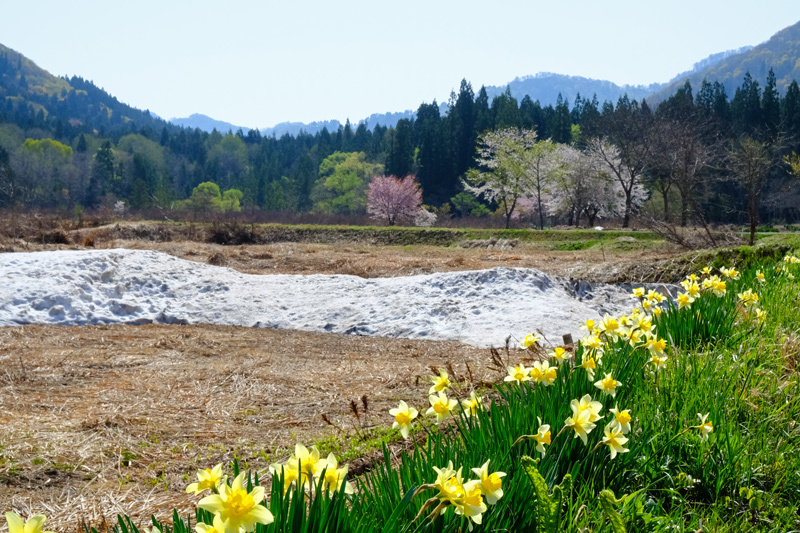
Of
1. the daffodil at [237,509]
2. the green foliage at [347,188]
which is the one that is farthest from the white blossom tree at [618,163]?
the daffodil at [237,509]

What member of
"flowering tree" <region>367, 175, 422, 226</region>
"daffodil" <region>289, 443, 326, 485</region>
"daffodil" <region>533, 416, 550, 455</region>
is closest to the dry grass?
"daffodil" <region>289, 443, 326, 485</region>

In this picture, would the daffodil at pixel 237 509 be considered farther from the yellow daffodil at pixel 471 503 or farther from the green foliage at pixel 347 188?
the green foliage at pixel 347 188

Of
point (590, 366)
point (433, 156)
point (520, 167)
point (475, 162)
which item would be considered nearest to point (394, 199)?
point (520, 167)

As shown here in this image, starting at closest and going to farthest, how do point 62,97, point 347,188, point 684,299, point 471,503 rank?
point 471,503 < point 684,299 < point 347,188 < point 62,97

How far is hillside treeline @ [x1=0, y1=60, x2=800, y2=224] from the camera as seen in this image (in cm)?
4100

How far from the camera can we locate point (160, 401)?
4133mm

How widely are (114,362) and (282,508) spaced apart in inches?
197

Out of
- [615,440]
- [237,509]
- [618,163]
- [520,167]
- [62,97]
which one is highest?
[62,97]

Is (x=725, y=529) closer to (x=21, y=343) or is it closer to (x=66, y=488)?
(x=66, y=488)

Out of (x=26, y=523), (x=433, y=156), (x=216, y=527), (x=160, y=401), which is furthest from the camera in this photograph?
(x=433, y=156)

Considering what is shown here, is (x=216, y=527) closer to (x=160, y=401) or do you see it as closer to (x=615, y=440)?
(x=615, y=440)

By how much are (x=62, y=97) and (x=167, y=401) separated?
20922 cm

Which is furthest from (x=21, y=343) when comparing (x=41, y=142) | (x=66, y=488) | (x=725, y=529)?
(x=41, y=142)

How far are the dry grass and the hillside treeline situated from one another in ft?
84.0
